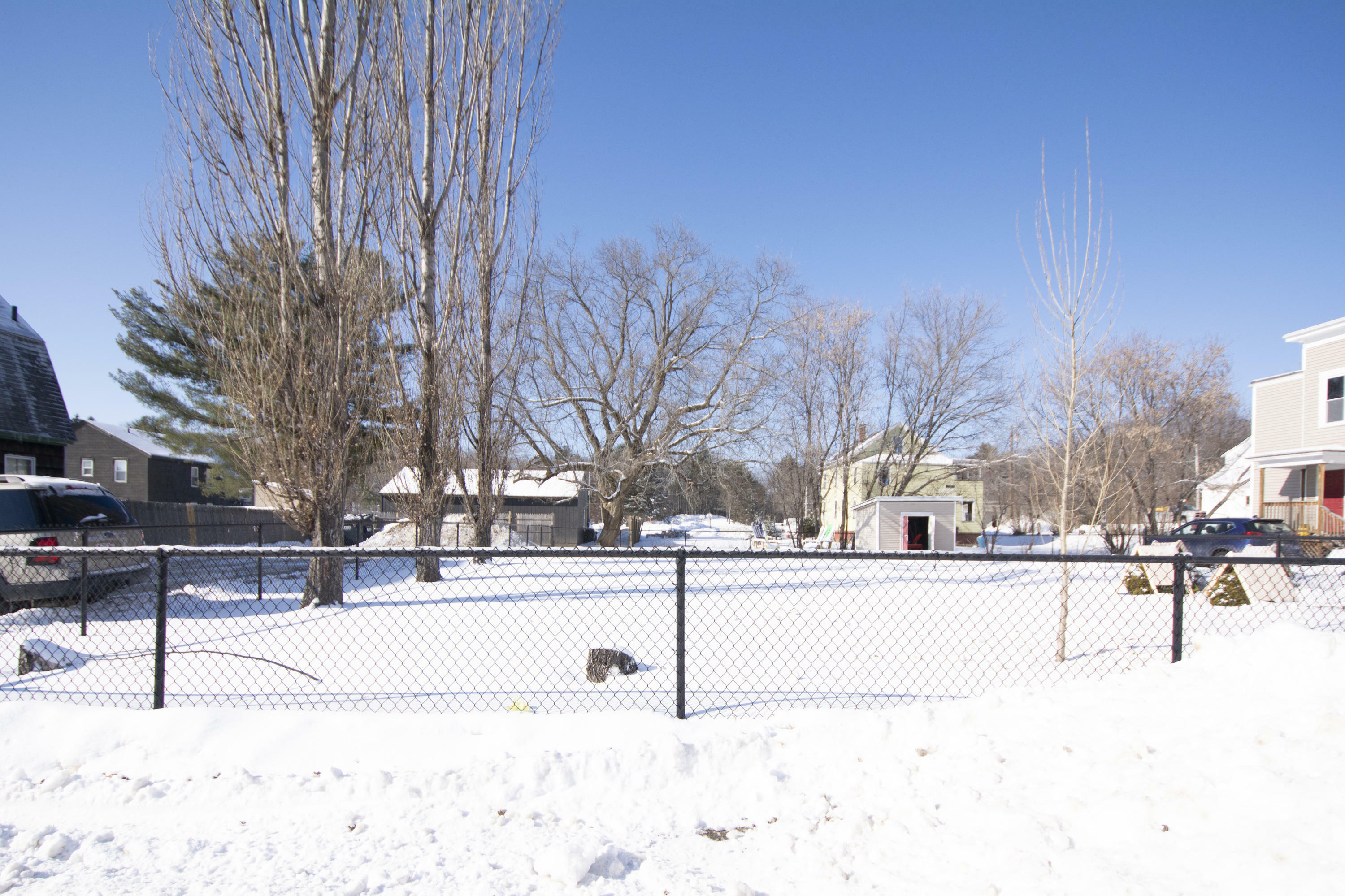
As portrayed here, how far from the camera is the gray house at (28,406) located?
1533 centimetres

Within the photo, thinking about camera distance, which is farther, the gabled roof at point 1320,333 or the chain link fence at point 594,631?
the gabled roof at point 1320,333

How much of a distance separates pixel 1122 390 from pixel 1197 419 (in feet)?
24.5

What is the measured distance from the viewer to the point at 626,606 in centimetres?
891

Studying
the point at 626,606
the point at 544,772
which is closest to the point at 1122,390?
the point at 626,606

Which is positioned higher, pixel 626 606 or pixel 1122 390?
pixel 1122 390

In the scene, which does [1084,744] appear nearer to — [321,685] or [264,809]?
[264,809]

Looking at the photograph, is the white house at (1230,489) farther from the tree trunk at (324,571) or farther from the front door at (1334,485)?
the tree trunk at (324,571)

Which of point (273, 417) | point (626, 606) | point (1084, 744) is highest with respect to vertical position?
point (273, 417)

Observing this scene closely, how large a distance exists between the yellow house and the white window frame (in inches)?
381

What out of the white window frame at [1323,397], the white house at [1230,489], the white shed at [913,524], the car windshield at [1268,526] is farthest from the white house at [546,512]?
the white house at [1230,489]

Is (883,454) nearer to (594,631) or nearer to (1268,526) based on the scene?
(1268,526)

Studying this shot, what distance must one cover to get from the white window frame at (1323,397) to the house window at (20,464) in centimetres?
3469

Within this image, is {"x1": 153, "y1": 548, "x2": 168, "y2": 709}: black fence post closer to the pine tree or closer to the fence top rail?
the fence top rail

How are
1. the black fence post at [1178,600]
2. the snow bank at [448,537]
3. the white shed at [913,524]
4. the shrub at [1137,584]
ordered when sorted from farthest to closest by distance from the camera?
the white shed at [913,524] < the snow bank at [448,537] < the shrub at [1137,584] < the black fence post at [1178,600]
